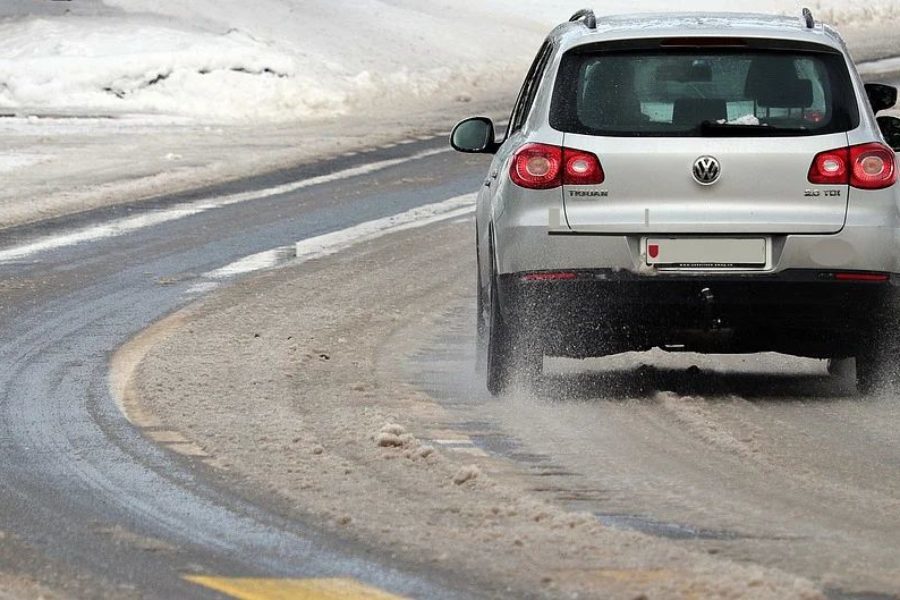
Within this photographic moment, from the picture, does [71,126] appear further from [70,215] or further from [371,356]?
[371,356]

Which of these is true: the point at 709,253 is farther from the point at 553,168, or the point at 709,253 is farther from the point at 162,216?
the point at 162,216

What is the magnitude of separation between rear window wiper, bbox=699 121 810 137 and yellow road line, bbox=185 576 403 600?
3427 mm

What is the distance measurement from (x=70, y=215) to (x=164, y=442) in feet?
31.5

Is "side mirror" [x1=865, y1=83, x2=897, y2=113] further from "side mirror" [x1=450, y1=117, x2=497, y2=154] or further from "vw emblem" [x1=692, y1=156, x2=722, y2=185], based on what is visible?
"vw emblem" [x1=692, y1=156, x2=722, y2=185]

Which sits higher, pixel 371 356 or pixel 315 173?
pixel 371 356

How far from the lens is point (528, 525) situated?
6277mm

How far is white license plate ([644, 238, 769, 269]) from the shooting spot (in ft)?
27.5

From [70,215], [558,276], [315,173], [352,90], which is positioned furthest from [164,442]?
[352,90]

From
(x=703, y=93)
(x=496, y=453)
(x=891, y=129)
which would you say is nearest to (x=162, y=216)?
(x=891, y=129)

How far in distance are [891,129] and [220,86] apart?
59.1ft

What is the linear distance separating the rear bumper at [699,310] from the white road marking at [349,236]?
16.9 feet

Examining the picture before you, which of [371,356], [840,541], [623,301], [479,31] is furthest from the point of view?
[479,31]

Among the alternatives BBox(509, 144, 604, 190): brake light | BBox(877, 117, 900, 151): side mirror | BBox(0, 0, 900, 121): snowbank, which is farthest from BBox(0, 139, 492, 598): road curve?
BBox(0, 0, 900, 121): snowbank

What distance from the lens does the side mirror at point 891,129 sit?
963 cm
